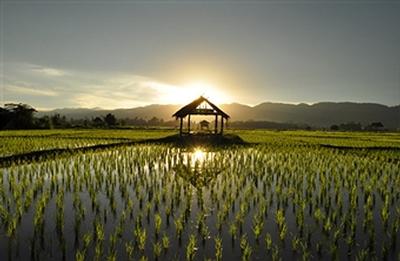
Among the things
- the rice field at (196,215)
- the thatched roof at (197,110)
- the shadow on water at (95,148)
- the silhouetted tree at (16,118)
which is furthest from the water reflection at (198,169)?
the silhouetted tree at (16,118)

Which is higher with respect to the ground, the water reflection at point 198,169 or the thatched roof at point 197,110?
the thatched roof at point 197,110

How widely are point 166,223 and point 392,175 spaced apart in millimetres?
9332

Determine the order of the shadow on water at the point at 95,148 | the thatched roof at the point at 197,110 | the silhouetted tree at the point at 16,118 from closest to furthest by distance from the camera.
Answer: the shadow on water at the point at 95,148 < the thatched roof at the point at 197,110 < the silhouetted tree at the point at 16,118

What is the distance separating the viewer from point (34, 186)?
9.52m

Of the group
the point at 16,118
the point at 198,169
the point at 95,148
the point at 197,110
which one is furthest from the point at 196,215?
the point at 16,118

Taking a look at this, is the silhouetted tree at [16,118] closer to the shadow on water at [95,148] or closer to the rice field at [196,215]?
the shadow on water at [95,148]

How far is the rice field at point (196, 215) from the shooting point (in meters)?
5.35

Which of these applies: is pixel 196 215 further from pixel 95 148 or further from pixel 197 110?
pixel 197 110

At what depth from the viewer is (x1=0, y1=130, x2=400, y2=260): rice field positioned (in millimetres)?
5348

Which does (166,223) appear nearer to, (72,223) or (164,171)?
(72,223)

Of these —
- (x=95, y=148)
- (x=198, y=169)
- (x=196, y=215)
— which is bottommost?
(x=196, y=215)

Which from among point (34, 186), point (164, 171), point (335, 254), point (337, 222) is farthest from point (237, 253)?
point (164, 171)

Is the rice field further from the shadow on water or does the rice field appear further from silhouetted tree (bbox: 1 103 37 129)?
silhouetted tree (bbox: 1 103 37 129)

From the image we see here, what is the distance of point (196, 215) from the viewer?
23.8 feet
